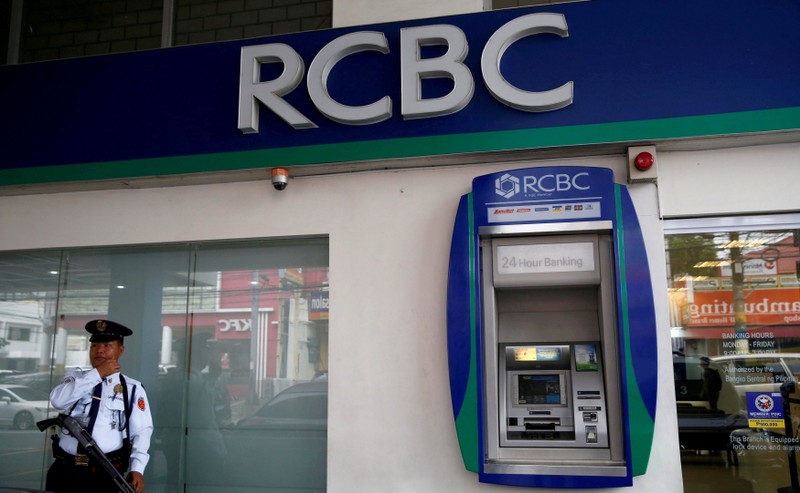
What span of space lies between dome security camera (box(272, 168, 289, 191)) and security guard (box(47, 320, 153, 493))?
1312 millimetres

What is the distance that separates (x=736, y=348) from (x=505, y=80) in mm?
2071

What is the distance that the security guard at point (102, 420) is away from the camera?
3342 mm

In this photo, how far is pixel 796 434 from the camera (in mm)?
3650

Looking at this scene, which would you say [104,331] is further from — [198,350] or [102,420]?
[198,350]

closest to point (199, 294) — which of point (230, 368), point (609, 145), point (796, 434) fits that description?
point (230, 368)

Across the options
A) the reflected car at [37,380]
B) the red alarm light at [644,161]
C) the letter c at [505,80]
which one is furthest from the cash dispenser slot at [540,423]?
the reflected car at [37,380]

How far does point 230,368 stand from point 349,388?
2.95ft

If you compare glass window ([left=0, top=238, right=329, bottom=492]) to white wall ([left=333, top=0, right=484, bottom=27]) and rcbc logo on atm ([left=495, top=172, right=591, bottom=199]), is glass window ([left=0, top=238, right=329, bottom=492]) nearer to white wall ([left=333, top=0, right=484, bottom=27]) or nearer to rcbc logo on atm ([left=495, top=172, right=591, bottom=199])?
rcbc logo on atm ([left=495, top=172, right=591, bottom=199])

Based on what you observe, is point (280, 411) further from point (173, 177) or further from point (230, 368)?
point (173, 177)

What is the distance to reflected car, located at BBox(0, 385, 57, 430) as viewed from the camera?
4707 mm

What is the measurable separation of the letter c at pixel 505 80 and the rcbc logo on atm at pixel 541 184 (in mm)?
431

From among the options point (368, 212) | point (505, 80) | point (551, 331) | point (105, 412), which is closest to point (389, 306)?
point (368, 212)

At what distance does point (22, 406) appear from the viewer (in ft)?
15.6

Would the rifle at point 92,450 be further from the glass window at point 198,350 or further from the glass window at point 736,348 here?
the glass window at point 736,348
